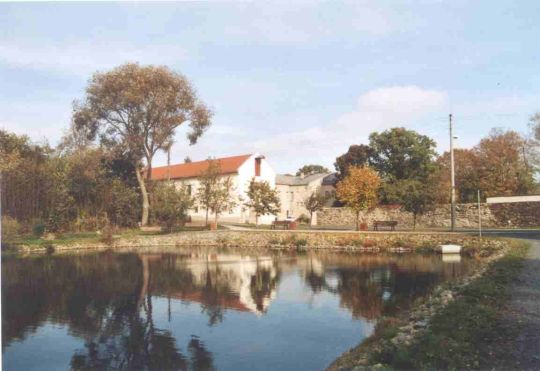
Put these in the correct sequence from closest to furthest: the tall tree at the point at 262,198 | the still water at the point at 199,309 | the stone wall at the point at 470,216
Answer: the still water at the point at 199,309 → the stone wall at the point at 470,216 → the tall tree at the point at 262,198

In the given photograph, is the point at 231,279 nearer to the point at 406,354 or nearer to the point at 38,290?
the point at 38,290

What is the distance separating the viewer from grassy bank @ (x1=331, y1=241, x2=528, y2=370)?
245 inches

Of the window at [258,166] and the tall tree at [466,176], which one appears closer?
the tall tree at [466,176]

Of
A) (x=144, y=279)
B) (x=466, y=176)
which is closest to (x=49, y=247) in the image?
(x=144, y=279)

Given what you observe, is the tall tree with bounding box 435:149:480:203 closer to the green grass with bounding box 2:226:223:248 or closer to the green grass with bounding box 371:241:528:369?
the green grass with bounding box 2:226:223:248

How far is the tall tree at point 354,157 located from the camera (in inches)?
2095

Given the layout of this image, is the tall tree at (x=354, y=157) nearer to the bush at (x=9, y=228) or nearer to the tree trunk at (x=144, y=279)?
the tree trunk at (x=144, y=279)

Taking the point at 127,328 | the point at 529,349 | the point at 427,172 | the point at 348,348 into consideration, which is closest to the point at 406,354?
the point at 529,349

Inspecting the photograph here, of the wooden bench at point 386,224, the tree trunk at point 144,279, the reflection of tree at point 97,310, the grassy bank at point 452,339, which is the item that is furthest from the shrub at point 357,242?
the grassy bank at point 452,339

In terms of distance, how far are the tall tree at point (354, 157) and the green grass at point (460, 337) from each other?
4295cm

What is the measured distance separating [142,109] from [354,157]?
25361mm

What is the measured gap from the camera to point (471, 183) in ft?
147

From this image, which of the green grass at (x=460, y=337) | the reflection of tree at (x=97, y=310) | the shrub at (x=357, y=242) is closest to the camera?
the green grass at (x=460, y=337)

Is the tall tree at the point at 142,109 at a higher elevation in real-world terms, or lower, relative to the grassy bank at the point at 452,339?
higher
